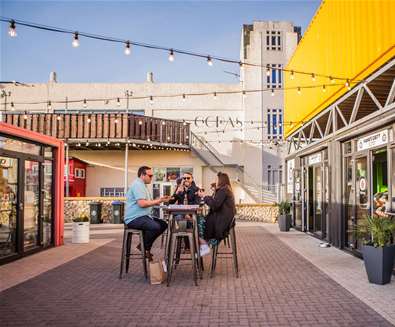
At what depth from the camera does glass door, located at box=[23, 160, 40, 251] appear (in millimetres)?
9789

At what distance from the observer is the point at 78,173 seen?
25.0 meters

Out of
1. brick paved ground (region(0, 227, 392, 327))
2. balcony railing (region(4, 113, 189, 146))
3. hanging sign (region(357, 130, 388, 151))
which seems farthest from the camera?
balcony railing (region(4, 113, 189, 146))

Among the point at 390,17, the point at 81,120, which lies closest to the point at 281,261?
the point at 390,17

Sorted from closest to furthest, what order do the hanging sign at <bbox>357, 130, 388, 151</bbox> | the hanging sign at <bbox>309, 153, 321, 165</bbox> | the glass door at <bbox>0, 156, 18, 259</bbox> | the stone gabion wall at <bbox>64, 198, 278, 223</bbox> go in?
the hanging sign at <bbox>357, 130, 388, 151</bbox>
the glass door at <bbox>0, 156, 18, 259</bbox>
the hanging sign at <bbox>309, 153, 321, 165</bbox>
the stone gabion wall at <bbox>64, 198, 278, 223</bbox>

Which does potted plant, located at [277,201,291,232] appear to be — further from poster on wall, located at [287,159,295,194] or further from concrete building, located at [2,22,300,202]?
concrete building, located at [2,22,300,202]

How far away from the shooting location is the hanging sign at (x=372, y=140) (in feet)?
26.7

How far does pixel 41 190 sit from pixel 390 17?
7695 mm

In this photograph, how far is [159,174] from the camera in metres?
26.4

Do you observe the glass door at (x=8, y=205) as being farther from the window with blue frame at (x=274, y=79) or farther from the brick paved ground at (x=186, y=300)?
the window with blue frame at (x=274, y=79)

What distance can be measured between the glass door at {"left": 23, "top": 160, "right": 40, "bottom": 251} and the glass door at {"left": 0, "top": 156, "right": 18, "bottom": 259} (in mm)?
432

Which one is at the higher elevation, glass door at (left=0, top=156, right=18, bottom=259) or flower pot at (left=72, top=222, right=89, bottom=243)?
glass door at (left=0, top=156, right=18, bottom=259)

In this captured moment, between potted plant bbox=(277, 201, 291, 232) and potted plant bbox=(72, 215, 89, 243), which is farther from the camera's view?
potted plant bbox=(277, 201, 291, 232)

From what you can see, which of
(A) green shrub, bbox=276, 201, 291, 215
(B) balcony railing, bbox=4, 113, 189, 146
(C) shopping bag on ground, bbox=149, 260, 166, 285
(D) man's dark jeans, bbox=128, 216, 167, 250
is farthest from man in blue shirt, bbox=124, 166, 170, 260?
(B) balcony railing, bbox=4, 113, 189, 146

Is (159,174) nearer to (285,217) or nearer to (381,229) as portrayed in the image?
(285,217)
